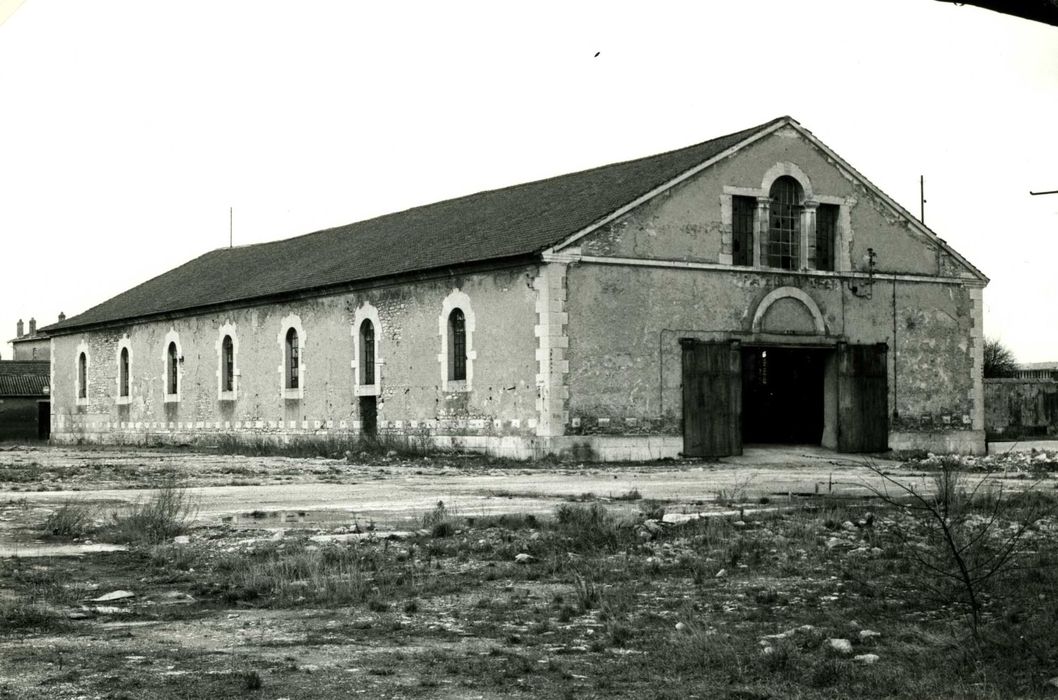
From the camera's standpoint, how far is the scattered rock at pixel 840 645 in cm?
729

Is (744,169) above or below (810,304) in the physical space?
above

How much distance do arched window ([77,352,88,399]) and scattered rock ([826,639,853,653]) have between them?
1635 inches

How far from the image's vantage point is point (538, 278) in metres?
25.9

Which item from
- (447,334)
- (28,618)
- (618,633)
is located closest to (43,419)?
(447,334)

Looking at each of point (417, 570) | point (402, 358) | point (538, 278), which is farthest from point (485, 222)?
point (417, 570)

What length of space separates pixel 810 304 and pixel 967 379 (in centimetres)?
523

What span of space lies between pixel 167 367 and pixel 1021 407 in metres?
26.6

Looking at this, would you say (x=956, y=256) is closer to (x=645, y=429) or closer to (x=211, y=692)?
(x=645, y=429)

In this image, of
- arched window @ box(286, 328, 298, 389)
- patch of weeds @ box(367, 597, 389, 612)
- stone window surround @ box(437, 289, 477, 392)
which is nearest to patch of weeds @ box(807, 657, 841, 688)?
patch of weeds @ box(367, 597, 389, 612)

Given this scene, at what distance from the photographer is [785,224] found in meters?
29.0

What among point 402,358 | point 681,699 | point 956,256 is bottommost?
point 681,699

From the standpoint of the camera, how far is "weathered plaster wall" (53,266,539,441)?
2700cm

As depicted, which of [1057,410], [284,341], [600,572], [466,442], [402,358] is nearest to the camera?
[600,572]

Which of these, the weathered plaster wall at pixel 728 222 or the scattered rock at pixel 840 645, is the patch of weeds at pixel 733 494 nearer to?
the scattered rock at pixel 840 645
